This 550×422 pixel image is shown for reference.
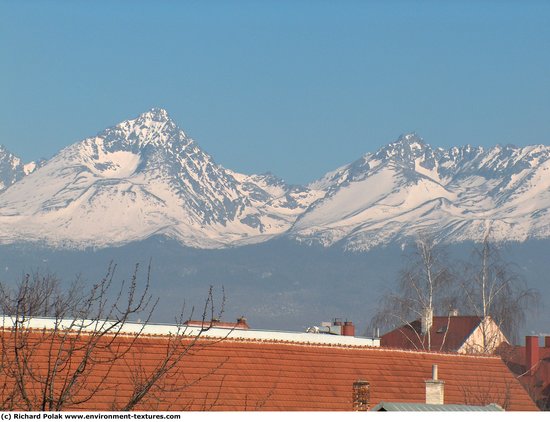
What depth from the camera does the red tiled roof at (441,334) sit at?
359 feet

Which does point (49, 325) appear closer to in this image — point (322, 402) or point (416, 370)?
point (322, 402)

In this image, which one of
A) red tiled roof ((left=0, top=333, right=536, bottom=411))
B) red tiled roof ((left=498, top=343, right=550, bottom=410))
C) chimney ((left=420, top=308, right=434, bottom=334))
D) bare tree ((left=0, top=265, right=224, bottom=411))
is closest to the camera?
bare tree ((left=0, top=265, right=224, bottom=411))

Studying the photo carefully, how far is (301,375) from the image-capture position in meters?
46.7

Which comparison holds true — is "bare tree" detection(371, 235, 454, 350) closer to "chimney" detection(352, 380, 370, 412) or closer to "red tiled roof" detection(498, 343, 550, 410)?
"red tiled roof" detection(498, 343, 550, 410)

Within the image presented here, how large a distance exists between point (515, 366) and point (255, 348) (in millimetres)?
52189

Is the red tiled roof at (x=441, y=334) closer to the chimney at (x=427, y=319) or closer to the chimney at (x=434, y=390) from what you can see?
the chimney at (x=427, y=319)

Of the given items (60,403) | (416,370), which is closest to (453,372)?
(416,370)

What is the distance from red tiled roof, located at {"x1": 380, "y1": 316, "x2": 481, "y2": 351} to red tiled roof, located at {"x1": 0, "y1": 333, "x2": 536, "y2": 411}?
55.3m

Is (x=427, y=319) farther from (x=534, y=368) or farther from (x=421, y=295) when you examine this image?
(x=534, y=368)

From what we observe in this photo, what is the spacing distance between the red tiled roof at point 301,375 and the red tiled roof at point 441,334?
181 feet

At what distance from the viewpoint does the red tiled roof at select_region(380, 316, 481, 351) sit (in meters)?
110

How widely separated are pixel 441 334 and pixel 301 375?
65.8 meters

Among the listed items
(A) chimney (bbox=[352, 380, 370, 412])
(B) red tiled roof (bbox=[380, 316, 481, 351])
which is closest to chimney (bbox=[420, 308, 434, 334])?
(B) red tiled roof (bbox=[380, 316, 481, 351])

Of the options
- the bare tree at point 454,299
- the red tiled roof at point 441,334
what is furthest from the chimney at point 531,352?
the red tiled roof at point 441,334
